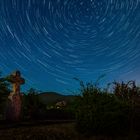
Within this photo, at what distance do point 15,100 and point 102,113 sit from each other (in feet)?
29.7

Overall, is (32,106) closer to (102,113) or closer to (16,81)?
(16,81)

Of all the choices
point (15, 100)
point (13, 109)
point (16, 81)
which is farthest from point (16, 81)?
point (13, 109)

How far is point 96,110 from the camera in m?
14.5

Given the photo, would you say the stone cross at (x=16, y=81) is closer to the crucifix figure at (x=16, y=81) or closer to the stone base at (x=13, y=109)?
Result: the crucifix figure at (x=16, y=81)

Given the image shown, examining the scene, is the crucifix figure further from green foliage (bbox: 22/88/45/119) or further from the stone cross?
green foliage (bbox: 22/88/45/119)

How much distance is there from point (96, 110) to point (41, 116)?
37.0 ft

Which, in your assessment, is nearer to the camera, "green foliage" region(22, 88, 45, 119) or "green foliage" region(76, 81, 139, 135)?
"green foliage" region(76, 81, 139, 135)

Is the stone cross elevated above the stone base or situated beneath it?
elevated above

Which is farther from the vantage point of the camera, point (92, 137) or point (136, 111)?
point (136, 111)

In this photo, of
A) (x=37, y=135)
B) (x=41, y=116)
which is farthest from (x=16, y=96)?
(x=37, y=135)

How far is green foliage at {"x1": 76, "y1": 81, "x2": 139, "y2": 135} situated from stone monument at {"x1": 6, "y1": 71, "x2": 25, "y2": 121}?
7357 mm

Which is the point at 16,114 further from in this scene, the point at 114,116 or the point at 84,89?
the point at 114,116

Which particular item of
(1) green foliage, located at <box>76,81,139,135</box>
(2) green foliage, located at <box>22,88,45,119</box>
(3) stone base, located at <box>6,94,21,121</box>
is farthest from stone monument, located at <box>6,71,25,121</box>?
(1) green foliage, located at <box>76,81,139,135</box>

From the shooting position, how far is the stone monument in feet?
70.5
